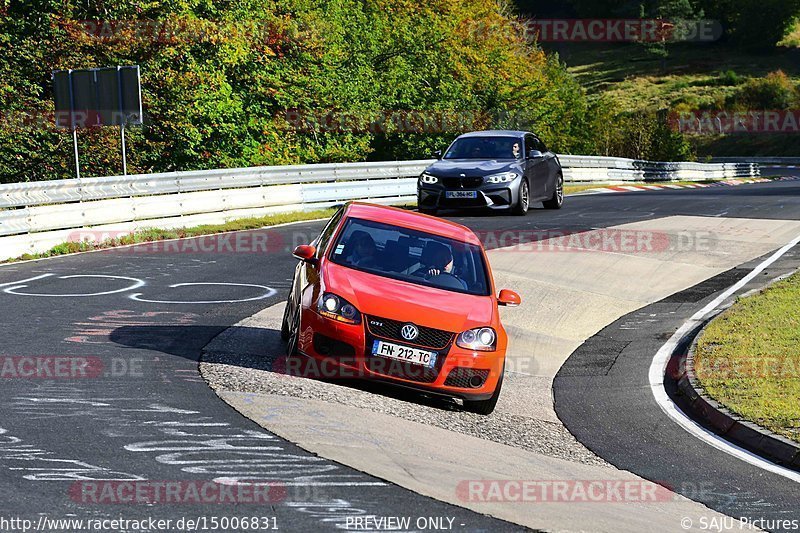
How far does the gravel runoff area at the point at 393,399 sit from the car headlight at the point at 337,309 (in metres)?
0.62

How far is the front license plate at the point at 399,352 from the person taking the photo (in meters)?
9.57

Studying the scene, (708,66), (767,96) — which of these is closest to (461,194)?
(767,96)

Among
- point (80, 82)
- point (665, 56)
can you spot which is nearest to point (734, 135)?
point (665, 56)

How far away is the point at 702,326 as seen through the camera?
1452 cm

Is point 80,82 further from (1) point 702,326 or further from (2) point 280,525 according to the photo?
(2) point 280,525

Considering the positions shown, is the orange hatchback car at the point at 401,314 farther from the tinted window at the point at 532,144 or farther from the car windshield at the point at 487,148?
the tinted window at the point at 532,144

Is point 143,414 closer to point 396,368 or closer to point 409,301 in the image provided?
point 396,368

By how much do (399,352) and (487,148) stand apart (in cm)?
1490

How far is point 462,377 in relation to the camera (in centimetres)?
969

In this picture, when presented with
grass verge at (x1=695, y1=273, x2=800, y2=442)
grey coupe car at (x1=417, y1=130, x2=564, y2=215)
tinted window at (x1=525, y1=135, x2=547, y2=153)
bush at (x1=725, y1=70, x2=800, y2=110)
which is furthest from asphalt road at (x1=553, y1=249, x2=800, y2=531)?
bush at (x1=725, y1=70, x2=800, y2=110)

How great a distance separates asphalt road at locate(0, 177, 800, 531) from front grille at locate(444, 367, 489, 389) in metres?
1.40

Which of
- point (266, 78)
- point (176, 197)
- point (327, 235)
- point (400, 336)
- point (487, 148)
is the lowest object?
point (400, 336)

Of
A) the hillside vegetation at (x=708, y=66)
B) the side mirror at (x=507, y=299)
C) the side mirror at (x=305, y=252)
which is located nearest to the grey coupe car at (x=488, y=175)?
the side mirror at (x=507, y=299)

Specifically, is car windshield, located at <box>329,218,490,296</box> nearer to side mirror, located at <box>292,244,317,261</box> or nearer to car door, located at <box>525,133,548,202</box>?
side mirror, located at <box>292,244,317,261</box>
